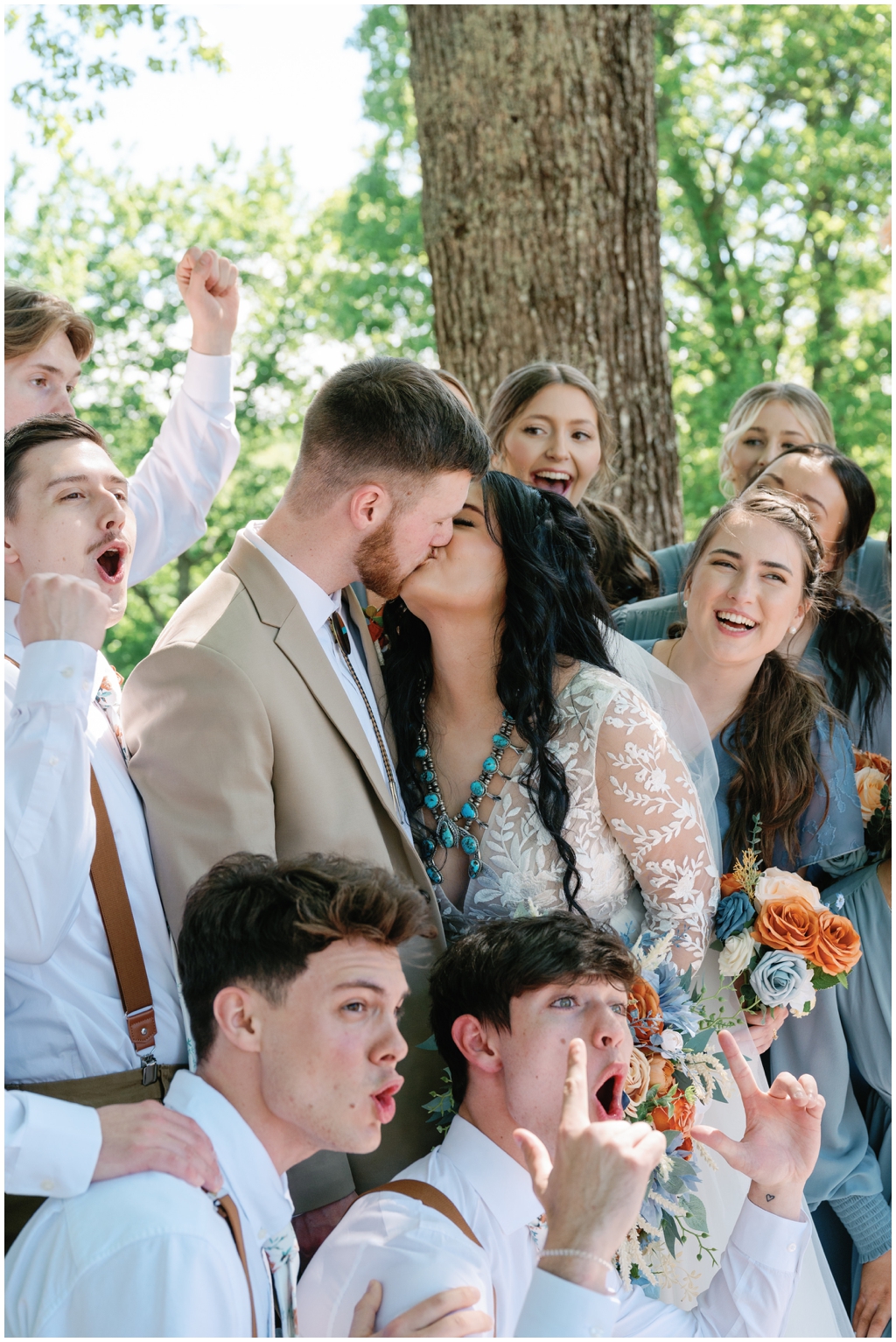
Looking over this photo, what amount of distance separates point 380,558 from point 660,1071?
1359 millimetres

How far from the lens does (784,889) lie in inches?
130

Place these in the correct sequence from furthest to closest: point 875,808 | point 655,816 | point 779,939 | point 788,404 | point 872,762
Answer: point 788,404 < point 872,762 < point 875,808 < point 779,939 < point 655,816

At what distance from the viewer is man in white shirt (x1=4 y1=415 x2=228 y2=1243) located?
2000 mm

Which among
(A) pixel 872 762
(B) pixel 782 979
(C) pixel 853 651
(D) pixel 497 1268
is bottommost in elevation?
(D) pixel 497 1268

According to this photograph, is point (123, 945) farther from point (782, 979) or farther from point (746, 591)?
point (746, 591)

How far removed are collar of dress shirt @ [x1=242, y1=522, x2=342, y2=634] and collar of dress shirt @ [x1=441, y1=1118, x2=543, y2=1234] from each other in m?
1.18

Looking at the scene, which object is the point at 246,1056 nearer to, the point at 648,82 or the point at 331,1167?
the point at 331,1167

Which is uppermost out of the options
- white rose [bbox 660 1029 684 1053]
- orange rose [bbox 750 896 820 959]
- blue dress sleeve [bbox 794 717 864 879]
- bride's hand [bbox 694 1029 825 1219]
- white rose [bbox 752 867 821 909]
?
blue dress sleeve [bbox 794 717 864 879]

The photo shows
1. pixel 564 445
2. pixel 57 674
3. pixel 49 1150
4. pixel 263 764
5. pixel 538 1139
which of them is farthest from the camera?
pixel 564 445

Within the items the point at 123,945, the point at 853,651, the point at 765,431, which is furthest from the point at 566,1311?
the point at 765,431

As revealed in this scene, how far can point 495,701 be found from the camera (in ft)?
10.8

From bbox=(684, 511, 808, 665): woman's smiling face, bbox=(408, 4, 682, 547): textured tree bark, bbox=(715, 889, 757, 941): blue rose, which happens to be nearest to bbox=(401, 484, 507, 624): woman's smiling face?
bbox=(684, 511, 808, 665): woman's smiling face

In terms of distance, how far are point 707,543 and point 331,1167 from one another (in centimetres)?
220

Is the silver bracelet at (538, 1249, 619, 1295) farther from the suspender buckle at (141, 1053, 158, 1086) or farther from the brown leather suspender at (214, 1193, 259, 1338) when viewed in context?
the suspender buckle at (141, 1053, 158, 1086)
